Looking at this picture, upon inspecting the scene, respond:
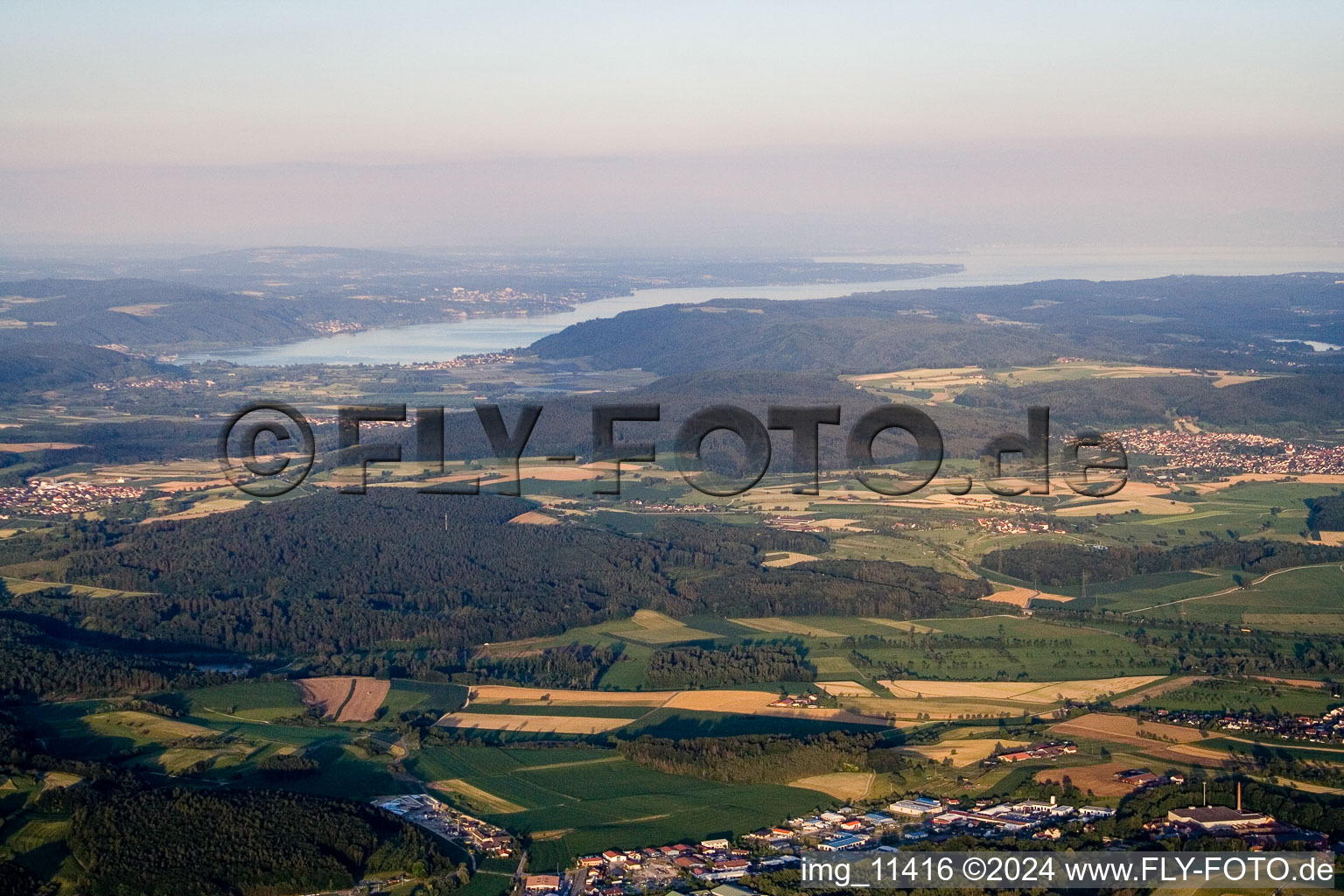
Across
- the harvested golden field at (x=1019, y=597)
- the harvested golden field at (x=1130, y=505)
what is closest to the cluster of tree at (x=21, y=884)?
the harvested golden field at (x=1019, y=597)

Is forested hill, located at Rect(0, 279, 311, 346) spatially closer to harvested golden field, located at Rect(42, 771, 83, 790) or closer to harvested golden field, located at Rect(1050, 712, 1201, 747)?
harvested golden field, located at Rect(42, 771, 83, 790)

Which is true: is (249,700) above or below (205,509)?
below

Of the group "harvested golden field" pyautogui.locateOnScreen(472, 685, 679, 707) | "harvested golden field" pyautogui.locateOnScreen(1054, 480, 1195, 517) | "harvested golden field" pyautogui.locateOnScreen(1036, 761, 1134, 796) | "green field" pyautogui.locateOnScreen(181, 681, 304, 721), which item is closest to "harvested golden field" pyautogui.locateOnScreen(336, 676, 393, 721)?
"green field" pyautogui.locateOnScreen(181, 681, 304, 721)

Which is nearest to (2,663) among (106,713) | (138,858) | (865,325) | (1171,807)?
(106,713)

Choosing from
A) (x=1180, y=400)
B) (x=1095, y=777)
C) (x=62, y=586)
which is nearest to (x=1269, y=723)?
(x=1095, y=777)

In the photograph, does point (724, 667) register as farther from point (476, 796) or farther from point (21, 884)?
point (21, 884)

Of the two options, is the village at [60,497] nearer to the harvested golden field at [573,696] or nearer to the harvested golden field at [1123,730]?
the harvested golden field at [573,696]

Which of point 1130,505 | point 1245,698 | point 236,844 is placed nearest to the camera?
point 236,844
